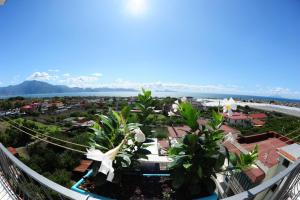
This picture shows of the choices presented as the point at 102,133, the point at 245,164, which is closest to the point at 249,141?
the point at 245,164

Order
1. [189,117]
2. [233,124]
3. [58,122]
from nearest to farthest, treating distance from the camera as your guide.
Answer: [189,117] → [233,124] → [58,122]

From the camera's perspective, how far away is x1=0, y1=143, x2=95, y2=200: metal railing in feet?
2.49

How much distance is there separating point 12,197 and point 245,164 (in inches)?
82.7

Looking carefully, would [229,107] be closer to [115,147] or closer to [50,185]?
[115,147]

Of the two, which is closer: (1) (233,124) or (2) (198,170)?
(2) (198,170)

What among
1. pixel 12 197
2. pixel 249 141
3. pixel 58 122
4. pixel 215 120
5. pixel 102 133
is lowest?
pixel 58 122

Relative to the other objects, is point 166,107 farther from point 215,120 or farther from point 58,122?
point 58,122

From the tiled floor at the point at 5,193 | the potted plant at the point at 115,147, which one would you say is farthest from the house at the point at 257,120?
the tiled floor at the point at 5,193

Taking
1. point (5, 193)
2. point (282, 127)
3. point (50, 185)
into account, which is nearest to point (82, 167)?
point (5, 193)

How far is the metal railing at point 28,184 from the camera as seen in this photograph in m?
0.76

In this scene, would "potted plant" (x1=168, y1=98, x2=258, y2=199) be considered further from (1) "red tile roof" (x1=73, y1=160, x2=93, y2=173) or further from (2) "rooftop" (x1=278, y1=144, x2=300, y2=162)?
(1) "red tile roof" (x1=73, y1=160, x2=93, y2=173)

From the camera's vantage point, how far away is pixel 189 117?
1.43 metres

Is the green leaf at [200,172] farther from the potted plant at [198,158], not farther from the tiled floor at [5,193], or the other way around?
the tiled floor at [5,193]

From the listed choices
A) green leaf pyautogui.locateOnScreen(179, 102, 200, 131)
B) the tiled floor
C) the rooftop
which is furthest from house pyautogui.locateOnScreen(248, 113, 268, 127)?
the tiled floor
